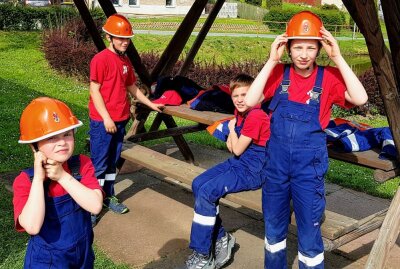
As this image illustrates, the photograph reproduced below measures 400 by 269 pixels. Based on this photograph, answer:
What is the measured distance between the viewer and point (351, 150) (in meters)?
3.71

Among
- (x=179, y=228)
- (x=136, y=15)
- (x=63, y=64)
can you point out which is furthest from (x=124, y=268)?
(x=136, y=15)

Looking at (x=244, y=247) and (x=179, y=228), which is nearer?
(x=244, y=247)

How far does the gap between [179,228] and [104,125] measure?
3.56 ft

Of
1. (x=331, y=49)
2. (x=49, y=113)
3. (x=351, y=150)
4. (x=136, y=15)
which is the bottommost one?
(x=136, y=15)

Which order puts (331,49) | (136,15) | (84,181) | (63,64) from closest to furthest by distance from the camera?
1. (84,181)
2. (331,49)
3. (63,64)
4. (136,15)

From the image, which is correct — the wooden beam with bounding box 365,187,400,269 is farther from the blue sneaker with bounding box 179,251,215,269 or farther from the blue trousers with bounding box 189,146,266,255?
the blue sneaker with bounding box 179,251,215,269

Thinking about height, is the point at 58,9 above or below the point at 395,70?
below

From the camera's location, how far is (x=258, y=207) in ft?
11.3

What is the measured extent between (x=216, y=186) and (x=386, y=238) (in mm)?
1119

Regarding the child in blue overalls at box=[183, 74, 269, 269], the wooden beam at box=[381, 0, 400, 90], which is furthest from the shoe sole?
the wooden beam at box=[381, 0, 400, 90]

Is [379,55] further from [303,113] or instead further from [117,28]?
[117,28]

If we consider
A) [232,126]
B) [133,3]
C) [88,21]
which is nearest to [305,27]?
[232,126]

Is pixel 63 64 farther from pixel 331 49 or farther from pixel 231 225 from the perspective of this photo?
pixel 331 49

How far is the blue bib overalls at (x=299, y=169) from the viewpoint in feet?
9.68
